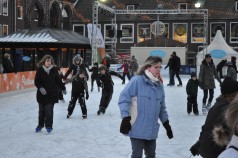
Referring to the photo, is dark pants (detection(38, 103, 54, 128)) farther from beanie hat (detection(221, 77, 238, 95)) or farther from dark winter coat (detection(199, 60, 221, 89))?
beanie hat (detection(221, 77, 238, 95))

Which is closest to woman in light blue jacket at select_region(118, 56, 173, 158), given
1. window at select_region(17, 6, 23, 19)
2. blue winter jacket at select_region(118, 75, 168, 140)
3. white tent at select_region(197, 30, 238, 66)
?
blue winter jacket at select_region(118, 75, 168, 140)

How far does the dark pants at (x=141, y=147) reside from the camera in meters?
5.32

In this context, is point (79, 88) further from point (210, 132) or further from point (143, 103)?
point (210, 132)

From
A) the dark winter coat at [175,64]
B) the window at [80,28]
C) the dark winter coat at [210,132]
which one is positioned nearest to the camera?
the dark winter coat at [210,132]

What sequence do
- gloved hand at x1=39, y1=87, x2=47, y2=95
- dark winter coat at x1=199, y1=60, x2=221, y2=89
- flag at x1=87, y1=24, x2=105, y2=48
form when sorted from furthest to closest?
1. flag at x1=87, y1=24, x2=105, y2=48
2. dark winter coat at x1=199, y1=60, x2=221, y2=89
3. gloved hand at x1=39, y1=87, x2=47, y2=95

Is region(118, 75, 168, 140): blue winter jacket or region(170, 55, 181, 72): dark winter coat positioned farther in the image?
region(170, 55, 181, 72): dark winter coat

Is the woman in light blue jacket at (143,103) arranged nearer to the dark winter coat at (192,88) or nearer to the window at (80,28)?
the dark winter coat at (192,88)

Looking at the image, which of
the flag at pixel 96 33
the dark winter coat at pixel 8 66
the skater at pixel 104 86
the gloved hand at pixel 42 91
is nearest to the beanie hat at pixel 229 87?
the gloved hand at pixel 42 91

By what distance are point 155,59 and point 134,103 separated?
0.49m

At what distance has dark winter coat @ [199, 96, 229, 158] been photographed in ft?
12.5

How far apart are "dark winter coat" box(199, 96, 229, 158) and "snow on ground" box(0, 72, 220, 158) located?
134 inches

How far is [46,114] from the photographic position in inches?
386

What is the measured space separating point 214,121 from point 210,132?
0.12 m

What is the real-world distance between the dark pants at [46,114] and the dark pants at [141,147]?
4577 mm
